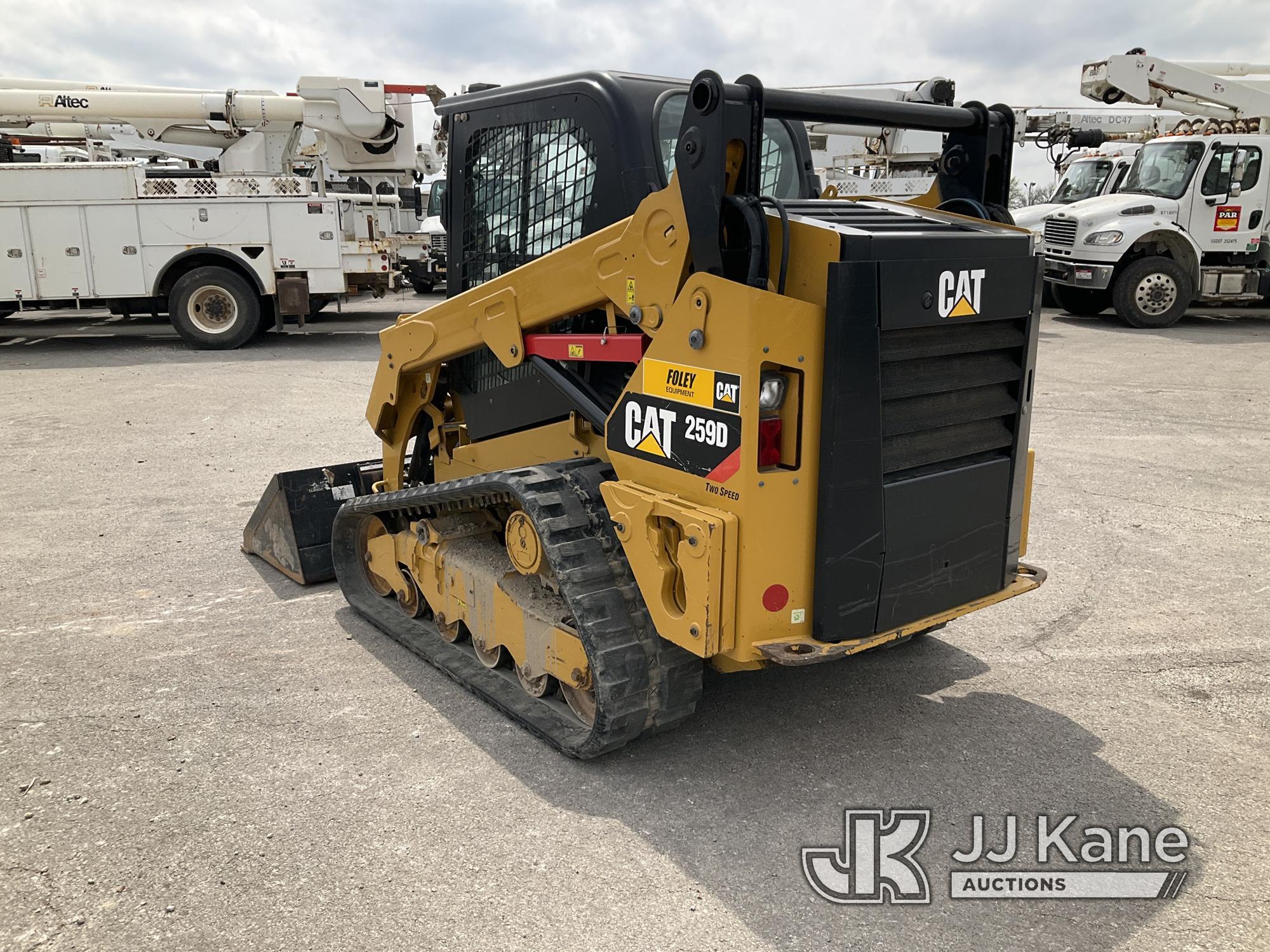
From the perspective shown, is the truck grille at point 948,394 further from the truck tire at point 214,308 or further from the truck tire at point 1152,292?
the truck tire at point 1152,292

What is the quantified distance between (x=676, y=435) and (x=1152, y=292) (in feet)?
49.3

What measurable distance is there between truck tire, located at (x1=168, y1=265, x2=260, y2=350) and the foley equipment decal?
11932mm

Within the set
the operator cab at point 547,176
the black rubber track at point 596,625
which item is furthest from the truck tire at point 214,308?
the black rubber track at point 596,625

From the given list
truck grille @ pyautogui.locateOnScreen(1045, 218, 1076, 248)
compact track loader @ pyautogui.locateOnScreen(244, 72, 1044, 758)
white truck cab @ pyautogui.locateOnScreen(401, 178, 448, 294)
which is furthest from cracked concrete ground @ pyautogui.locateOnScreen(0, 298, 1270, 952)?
white truck cab @ pyautogui.locateOnScreen(401, 178, 448, 294)

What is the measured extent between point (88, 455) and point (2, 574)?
2864 millimetres

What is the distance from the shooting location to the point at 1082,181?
1850 centimetres

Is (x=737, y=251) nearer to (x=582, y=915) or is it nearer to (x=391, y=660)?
(x=582, y=915)

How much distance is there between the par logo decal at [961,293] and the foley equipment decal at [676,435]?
80 cm

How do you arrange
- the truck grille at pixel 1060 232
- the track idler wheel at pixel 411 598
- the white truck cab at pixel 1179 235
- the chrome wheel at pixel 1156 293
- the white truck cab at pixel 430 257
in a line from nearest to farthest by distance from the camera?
the track idler wheel at pixel 411 598 → the white truck cab at pixel 1179 235 → the chrome wheel at pixel 1156 293 → the truck grille at pixel 1060 232 → the white truck cab at pixel 430 257

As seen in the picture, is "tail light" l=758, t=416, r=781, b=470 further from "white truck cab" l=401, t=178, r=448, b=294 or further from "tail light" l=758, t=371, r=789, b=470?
"white truck cab" l=401, t=178, r=448, b=294

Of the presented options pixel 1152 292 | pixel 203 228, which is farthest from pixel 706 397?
pixel 1152 292

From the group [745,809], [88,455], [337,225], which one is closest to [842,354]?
[745,809]

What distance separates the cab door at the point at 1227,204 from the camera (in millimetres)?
15852

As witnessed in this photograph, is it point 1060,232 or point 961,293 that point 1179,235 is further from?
point 961,293
